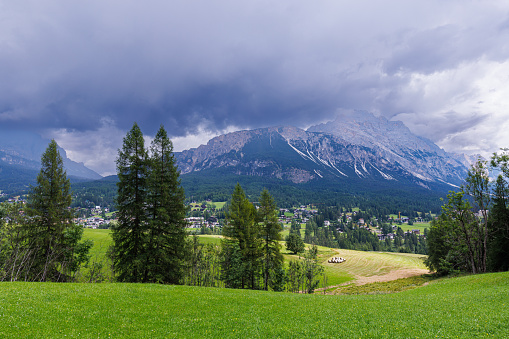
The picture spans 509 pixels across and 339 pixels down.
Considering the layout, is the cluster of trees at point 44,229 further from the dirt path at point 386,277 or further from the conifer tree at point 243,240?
the dirt path at point 386,277

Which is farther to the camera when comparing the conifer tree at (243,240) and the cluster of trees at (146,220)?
the conifer tree at (243,240)

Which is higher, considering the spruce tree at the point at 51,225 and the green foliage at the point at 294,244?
the spruce tree at the point at 51,225

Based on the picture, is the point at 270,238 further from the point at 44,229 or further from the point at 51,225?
the point at 44,229

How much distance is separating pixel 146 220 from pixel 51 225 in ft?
45.6

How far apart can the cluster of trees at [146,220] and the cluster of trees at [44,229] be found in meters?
9.11

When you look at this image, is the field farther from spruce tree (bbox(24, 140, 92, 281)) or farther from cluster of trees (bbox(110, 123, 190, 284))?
cluster of trees (bbox(110, 123, 190, 284))

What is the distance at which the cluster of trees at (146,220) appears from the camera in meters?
26.9

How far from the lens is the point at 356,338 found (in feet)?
37.9

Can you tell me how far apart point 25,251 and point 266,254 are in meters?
32.8

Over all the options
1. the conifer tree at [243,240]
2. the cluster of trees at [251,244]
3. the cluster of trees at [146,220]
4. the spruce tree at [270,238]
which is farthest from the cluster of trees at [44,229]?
the spruce tree at [270,238]

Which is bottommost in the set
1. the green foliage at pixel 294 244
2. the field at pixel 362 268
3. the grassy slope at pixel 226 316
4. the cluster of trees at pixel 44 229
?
the field at pixel 362 268

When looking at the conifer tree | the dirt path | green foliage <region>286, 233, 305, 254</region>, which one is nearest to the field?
the dirt path

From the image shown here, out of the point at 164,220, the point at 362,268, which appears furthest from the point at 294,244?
the point at 164,220

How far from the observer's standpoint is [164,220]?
1112 inches
